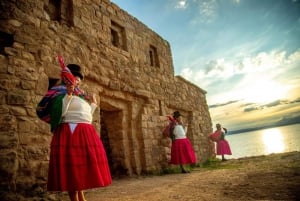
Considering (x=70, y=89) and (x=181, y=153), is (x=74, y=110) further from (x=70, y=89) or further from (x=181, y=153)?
(x=181, y=153)

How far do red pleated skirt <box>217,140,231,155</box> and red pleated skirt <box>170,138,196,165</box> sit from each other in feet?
13.7

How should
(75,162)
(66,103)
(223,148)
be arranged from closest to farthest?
1. (75,162)
2. (66,103)
3. (223,148)

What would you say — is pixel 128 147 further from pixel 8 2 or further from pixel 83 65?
pixel 8 2

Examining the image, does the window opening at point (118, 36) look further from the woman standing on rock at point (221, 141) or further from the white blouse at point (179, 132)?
the woman standing on rock at point (221, 141)

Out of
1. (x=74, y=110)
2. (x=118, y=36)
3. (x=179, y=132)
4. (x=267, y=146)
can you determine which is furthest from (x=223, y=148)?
(x=267, y=146)

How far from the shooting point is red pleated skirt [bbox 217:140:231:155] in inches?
384

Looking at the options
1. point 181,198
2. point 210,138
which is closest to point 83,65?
point 181,198

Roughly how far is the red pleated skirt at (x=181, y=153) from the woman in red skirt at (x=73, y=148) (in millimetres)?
3999

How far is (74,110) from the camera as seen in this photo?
2314 millimetres

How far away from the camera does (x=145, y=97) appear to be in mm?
6461

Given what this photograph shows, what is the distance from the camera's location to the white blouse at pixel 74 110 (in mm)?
2256

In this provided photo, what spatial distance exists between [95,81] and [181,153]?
3003mm

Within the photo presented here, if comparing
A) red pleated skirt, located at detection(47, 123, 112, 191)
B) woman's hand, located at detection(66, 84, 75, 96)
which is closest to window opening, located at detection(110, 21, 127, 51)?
woman's hand, located at detection(66, 84, 75, 96)

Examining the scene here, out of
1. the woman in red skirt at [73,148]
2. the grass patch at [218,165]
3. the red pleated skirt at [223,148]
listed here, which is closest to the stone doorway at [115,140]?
the grass patch at [218,165]
